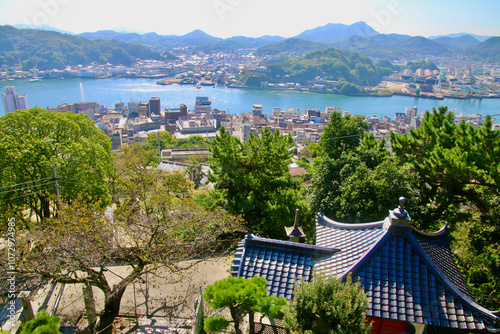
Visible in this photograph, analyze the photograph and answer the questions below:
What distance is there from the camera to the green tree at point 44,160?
7.64 meters

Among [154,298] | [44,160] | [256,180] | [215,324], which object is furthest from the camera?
[256,180]

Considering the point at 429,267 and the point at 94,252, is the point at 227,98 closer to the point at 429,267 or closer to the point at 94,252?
the point at 94,252

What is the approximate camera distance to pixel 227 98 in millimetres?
81375

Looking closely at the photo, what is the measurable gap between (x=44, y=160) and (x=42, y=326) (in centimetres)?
560

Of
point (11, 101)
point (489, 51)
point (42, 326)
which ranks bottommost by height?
point (11, 101)

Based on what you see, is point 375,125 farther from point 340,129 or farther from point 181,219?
point 181,219

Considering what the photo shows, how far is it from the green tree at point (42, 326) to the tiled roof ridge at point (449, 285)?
361 centimetres

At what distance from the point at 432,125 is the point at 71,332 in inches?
334

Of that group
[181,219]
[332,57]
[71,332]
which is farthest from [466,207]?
[332,57]

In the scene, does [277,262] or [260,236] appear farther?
[260,236]

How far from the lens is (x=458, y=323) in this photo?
298 cm

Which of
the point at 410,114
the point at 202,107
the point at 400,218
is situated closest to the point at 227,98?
the point at 202,107

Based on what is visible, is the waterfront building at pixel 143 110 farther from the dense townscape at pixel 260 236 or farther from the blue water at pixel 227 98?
the dense townscape at pixel 260 236

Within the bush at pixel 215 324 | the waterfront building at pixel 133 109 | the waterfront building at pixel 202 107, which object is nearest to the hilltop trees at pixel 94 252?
the bush at pixel 215 324
